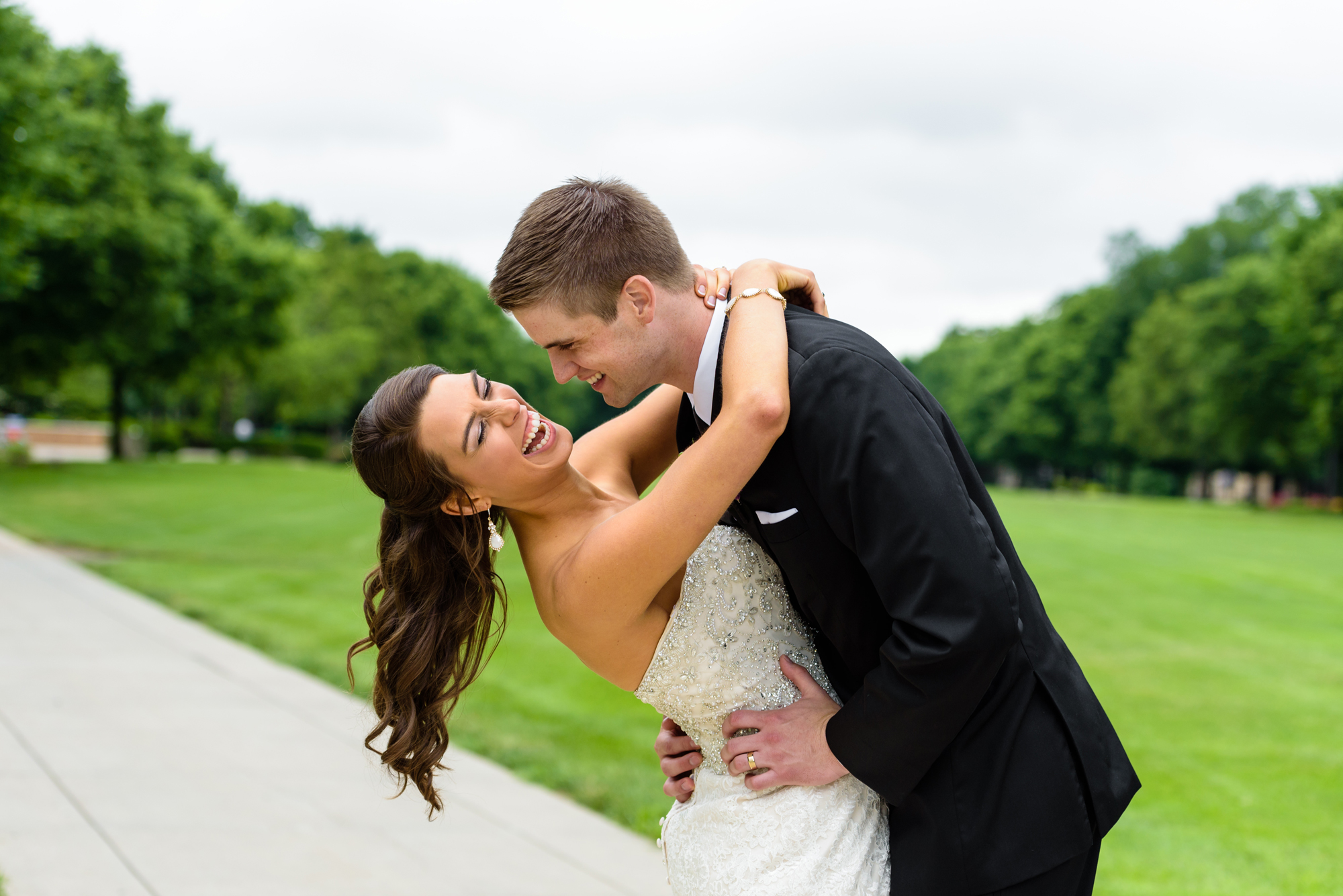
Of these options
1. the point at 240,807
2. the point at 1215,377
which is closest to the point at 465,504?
the point at 240,807

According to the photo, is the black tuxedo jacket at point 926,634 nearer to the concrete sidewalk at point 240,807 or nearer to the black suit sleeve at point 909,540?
the black suit sleeve at point 909,540

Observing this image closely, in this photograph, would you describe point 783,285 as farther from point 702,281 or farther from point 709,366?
point 709,366

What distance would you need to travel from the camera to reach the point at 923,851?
2.07 meters

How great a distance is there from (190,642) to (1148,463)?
69814 millimetres

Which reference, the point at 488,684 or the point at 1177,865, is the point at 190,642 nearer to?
the point at 488,684

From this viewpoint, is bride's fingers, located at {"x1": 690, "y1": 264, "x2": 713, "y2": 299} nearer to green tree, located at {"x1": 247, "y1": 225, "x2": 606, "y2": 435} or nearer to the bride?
the bride

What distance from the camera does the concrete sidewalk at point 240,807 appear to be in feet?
16.2

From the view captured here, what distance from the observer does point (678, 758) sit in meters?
2.60

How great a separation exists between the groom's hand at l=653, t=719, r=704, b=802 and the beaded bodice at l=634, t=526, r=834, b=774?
0.23 metres

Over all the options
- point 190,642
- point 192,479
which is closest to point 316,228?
point 192,479

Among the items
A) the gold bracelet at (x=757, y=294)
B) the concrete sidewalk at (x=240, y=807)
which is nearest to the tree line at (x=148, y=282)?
the concrete sidewalk at (x=240, y=807)

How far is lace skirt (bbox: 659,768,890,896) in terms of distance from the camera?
2.22 m

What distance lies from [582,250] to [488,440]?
52cm

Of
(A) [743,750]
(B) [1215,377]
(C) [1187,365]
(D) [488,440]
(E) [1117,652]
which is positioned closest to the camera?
(A) [743,750]
